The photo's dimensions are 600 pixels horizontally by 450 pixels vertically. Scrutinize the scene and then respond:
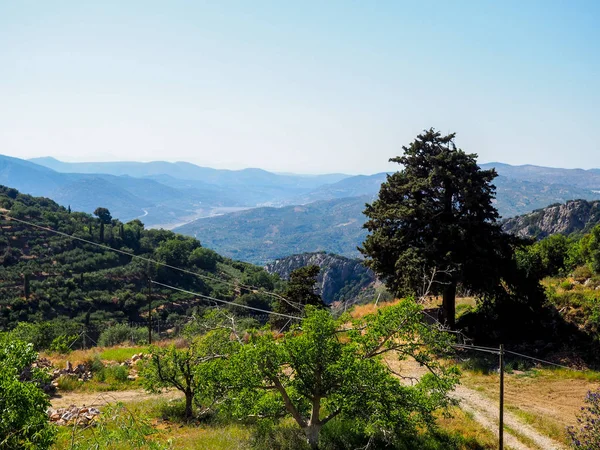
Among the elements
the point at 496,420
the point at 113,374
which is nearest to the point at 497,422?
the point at 496,420

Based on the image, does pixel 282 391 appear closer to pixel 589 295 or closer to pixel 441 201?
pixel 441 201

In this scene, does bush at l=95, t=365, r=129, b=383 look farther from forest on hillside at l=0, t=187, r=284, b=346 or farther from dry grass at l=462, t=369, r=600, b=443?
forest on hillside at l=0, t=187, r=284, b=346

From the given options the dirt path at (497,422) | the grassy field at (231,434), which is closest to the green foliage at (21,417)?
the grassy field at (231,434)

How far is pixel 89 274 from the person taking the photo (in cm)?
6078

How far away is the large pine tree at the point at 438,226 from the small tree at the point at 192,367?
10.7 meters

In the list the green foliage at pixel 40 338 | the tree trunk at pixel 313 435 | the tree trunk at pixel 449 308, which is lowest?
the green foliage at pixel 40 338

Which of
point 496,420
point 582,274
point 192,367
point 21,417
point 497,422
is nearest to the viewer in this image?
point 21,417

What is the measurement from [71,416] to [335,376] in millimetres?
7989

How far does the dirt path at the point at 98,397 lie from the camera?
49.8ft

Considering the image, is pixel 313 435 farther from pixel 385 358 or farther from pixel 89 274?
pixel 89 274

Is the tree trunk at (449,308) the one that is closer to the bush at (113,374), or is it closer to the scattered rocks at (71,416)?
the bush at (113,374)

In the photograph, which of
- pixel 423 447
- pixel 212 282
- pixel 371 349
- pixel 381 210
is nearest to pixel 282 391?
pixel 371 349

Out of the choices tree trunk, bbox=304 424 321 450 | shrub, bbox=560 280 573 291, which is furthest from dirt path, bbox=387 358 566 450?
shrub, bbox=560 280 573 291

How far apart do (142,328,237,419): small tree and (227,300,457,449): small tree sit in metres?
1.01
